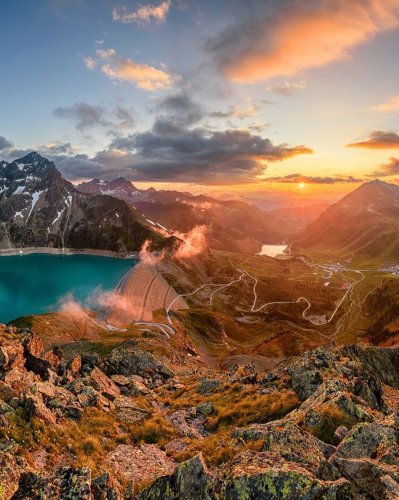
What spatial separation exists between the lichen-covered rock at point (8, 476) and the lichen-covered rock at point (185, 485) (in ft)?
18.0

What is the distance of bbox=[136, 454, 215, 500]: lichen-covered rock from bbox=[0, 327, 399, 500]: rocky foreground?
0.04 metres

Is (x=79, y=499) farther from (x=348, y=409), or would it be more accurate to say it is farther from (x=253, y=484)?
(x=348, y=409)

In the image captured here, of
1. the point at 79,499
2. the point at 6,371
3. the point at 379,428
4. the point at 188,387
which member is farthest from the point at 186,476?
the point at 188,387

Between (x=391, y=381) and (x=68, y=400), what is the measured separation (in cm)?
6473

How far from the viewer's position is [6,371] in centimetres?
3300

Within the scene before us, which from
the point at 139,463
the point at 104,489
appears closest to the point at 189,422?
the point at 139,463

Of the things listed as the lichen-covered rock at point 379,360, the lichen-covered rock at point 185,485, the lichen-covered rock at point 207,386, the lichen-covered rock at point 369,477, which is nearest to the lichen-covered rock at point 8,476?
the lichen-covered rock at point 185,485

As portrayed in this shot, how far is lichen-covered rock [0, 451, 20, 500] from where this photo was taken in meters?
13.7

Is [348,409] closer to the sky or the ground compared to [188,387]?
closer to the sky

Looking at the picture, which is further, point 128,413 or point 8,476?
point 128,413

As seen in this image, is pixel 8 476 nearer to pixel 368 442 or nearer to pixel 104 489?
pixel 104 489

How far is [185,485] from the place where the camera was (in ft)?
49.3

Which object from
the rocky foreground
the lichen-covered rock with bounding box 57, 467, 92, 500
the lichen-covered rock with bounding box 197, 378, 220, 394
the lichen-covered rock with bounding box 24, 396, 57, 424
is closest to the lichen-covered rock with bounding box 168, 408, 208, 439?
the rocky foreground

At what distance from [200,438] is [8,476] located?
18423mm
